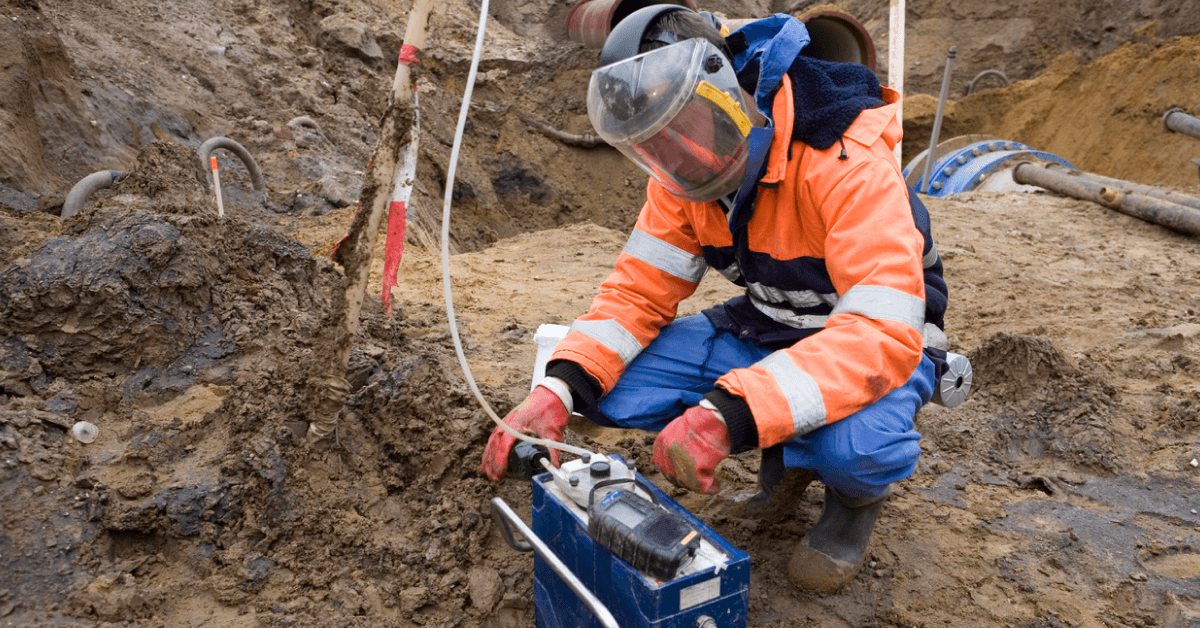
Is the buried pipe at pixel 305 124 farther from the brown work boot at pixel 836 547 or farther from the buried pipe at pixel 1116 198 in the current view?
the buried pipe at pixel 1116 198

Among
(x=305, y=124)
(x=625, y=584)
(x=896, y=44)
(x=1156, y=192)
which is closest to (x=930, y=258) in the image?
(x=625, y=584)

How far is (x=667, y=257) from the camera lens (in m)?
2.41

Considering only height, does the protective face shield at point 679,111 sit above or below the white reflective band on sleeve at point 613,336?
above

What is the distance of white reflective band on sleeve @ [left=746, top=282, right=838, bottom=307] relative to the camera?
2.18m

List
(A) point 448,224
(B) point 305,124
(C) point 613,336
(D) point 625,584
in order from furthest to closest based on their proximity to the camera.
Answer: (B) point 305,124
(C) point 613,336
(A) point 448,224
(D) point 625,584

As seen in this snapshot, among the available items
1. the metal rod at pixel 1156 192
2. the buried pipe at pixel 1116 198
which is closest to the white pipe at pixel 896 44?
the buried pipe at pixel 1116 198

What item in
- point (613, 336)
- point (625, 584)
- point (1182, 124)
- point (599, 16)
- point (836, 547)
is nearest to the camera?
point (625, 584)

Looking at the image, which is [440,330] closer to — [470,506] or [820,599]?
[470,506]

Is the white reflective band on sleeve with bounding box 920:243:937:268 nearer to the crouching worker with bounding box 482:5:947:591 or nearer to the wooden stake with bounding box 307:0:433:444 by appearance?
the crouching worker with bounding box 482:5:947:591

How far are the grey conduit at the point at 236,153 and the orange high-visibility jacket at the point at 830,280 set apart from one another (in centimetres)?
352

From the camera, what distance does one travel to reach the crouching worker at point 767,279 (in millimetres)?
1813

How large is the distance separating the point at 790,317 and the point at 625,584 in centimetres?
111

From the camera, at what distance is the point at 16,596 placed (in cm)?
170

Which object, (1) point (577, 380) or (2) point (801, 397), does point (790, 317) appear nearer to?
→ (2) point (801, 397)
